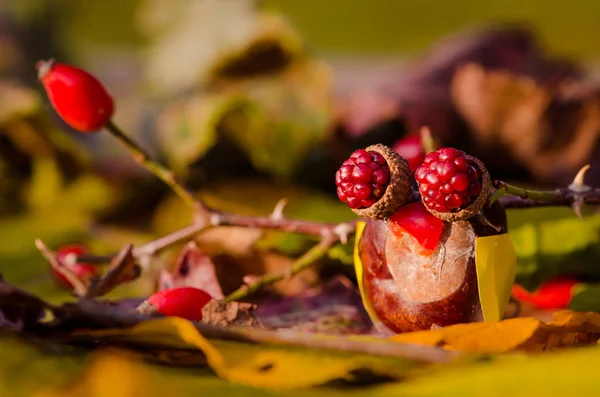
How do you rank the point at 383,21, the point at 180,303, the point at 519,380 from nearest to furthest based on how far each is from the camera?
the point at 519,380 → the point at 180,303 → the point at 383,21

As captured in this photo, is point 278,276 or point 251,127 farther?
point 251,127

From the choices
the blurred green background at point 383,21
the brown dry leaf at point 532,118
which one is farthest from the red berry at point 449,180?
the blurred green background at point 383,21

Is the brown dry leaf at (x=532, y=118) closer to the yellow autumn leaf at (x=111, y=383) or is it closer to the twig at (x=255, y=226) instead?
the twig at (x=255, y=226)

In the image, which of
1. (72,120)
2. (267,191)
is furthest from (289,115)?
(72,120)

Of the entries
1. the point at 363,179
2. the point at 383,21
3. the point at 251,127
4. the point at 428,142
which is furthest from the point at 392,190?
the point at 383,21

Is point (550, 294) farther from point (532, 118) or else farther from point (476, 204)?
point (532, 118)

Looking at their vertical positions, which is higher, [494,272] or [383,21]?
[383,21]
